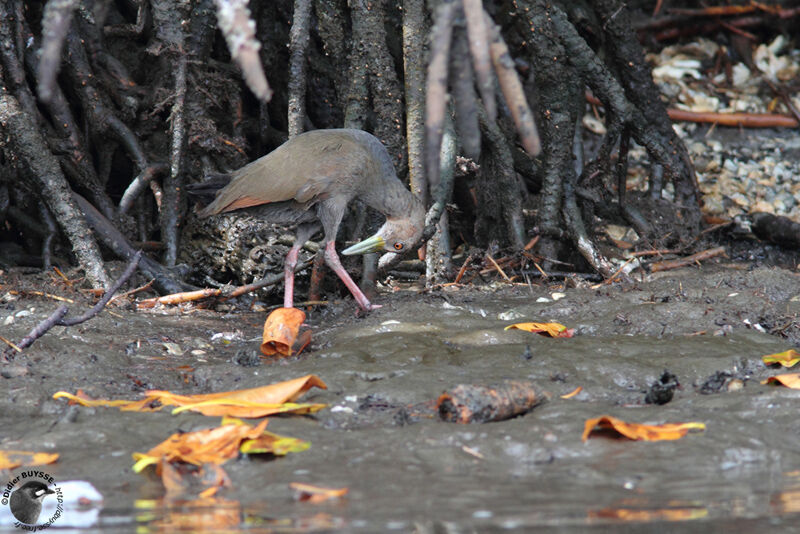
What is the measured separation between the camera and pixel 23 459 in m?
2.99

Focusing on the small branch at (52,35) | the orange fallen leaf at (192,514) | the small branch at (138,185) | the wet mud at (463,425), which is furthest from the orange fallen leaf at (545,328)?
the small branch at (138,185)

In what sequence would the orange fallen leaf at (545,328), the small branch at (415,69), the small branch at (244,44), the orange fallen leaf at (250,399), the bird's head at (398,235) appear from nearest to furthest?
the small branch at (244,44), the orange fallen leaf at (250,399), the orange fallen leaf at (545,328), the bird's head at (398,235), the small branch at (415,69)

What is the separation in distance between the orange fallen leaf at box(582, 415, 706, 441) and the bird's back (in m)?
3.10

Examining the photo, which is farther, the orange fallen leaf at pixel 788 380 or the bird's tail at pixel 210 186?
the bird's tail at pixel 210 186

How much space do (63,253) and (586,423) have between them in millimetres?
4574

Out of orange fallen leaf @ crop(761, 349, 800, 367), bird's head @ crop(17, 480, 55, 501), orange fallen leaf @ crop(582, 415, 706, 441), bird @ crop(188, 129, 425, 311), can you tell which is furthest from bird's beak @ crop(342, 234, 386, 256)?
bird's head @ crop(17, 480, 55, 501)

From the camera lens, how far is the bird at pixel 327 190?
577 centimetres

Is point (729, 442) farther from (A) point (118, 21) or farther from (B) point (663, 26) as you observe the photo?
(B) point (663, 26)

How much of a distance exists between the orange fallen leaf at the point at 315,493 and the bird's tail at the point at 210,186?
362 cm

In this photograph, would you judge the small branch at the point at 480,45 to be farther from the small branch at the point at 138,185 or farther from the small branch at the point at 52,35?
the small branch at the point at 138,185

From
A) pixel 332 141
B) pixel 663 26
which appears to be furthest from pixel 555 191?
pixel 663 26

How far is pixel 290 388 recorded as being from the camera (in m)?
3.53

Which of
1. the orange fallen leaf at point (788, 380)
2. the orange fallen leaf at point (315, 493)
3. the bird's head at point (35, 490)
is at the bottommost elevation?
the orange fallen leaf at point (788, 380)

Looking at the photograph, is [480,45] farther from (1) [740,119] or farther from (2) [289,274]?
(1) [740,119]
